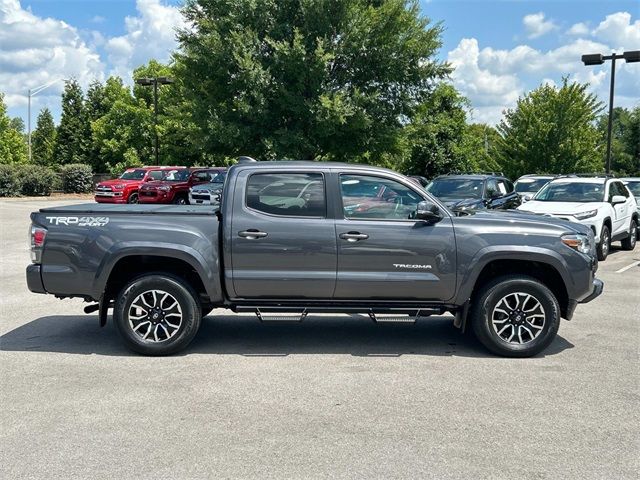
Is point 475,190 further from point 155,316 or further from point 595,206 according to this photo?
point 155,316

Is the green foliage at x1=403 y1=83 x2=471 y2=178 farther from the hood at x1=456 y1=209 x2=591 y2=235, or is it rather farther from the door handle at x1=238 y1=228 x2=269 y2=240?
the door handle at x1=238 y1=228 x2=269 y2=240

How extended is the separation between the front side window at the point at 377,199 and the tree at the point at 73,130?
197 feet

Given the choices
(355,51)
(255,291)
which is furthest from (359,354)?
(355,51)

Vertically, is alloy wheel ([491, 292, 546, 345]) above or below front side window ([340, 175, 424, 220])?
below

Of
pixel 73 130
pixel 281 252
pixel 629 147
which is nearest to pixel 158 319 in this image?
pixel 281 252

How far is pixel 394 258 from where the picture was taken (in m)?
5.93

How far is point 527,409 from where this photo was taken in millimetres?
4695

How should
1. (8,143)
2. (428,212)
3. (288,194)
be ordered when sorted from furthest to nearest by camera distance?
(8,143)
(288,194)
(428,212)

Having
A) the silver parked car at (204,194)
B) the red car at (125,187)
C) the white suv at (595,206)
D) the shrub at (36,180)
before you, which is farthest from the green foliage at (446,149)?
the white suv at (595,206)

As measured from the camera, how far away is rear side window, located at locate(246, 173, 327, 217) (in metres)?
6.05

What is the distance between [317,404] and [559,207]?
33.0 ft

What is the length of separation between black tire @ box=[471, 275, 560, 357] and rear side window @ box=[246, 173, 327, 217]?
1.84 metres

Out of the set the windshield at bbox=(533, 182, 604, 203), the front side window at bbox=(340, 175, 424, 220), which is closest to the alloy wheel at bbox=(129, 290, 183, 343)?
the front side window at bbox=(340, 175, 424, 220)

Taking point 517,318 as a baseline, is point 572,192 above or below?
above
